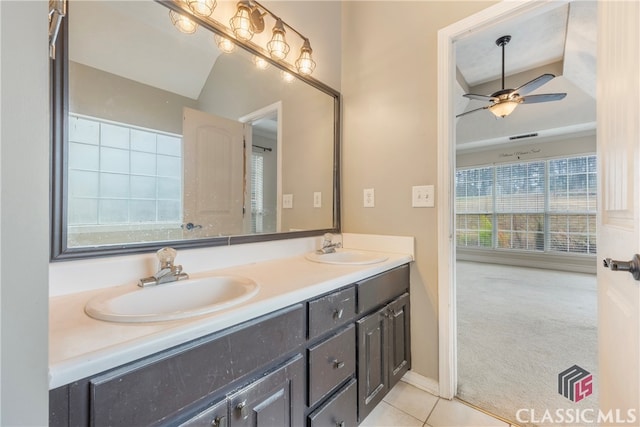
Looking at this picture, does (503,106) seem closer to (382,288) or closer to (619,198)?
(619,198)

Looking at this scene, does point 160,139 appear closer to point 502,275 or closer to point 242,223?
point 242,223

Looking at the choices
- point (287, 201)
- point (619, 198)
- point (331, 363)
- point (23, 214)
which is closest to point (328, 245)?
point (287, 201)

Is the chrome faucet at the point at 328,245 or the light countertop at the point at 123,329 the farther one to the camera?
the chrome faucet at the point at 328,245

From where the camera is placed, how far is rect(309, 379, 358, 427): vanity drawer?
978 millimetres

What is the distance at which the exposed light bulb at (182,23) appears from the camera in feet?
3.78

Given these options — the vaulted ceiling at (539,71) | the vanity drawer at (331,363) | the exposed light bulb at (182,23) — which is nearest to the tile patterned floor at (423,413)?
the vanity drawer at (331,363)

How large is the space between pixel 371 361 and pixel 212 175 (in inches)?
45.1

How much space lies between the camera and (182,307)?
3.21 feet

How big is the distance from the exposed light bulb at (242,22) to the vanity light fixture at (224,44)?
5 cm

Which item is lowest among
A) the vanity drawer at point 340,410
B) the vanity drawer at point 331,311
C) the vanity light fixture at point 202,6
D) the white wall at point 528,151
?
the vanity drawer at point 340,410

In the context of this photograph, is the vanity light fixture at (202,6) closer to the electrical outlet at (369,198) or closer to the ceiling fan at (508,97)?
the electrical outlet at (369,198)

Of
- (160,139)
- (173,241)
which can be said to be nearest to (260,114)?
(160,139)

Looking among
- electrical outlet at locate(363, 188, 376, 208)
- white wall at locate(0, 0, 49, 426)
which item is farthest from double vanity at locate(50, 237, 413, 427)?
electrical outlet at locate(363, 188, 376, 208)

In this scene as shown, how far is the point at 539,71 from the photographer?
382 centimetres
